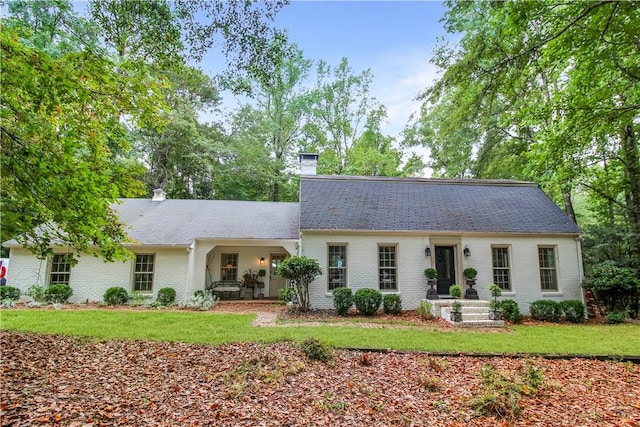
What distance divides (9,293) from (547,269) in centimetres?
1992

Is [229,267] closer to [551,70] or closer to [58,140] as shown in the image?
[58,140]

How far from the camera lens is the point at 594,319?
11.4m

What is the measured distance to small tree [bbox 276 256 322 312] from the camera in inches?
425

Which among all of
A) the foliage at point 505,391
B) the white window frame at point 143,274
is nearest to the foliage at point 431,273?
the foliage at point 505,391

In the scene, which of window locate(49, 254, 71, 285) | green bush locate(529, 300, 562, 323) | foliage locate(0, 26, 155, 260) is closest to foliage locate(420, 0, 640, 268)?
green bush locate(529, 300, 562, 323)

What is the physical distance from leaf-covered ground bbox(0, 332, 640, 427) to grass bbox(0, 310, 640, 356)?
783 mm

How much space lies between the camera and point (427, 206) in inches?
540

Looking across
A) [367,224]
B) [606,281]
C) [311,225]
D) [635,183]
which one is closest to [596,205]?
[635,183]

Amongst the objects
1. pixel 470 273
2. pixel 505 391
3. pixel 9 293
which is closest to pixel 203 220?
pixel 9 293

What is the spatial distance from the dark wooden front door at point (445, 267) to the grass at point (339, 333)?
3035 mm

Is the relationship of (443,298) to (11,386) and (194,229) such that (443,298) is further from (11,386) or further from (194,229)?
(11,386)

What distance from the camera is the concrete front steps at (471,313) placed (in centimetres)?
954

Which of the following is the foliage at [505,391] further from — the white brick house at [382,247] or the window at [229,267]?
the window at [229,267]

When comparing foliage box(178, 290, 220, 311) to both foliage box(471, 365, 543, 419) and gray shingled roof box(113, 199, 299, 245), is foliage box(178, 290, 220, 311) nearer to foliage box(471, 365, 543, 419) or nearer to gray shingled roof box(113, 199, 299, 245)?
gray shingled roof box(113, 199, 299, 245)
